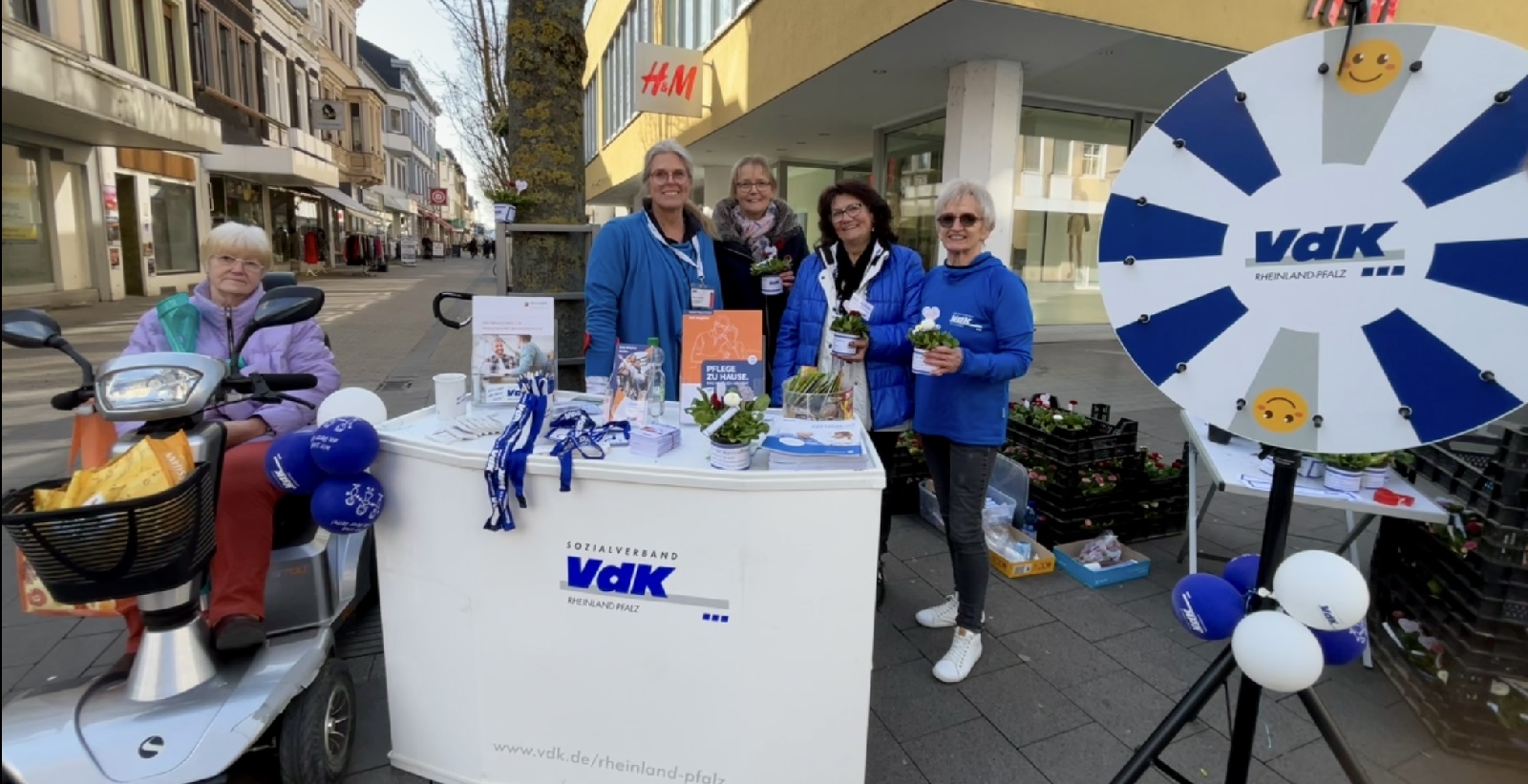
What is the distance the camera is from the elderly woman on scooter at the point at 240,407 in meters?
2.16

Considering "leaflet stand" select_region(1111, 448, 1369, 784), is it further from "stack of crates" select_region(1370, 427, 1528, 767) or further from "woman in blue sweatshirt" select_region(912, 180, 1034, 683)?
"stack of crates" select_region(1370, 427, 1528, 767)

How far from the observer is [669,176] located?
2.97 m

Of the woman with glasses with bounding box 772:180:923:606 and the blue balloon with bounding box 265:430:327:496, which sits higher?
the woman with glasses with bounding box 772:180:923:606

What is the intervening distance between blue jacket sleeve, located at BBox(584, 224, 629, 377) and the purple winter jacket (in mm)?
946

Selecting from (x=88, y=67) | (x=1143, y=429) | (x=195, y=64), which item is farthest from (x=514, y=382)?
(x=195, y=64)

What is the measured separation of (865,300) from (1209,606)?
1590 millimetres

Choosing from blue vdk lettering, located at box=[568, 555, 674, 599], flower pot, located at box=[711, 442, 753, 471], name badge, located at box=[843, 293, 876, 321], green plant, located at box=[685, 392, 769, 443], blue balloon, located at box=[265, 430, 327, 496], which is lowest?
blue vdk lettering, located at box=[568, 555, 674, 599]

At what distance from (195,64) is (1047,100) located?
20863 mm

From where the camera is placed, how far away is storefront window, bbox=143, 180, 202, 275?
17797 millimetres

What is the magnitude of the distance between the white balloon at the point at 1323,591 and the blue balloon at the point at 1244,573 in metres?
0.24

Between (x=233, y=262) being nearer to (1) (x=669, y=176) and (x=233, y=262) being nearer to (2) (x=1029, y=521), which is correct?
(1) (x=669, y=176)

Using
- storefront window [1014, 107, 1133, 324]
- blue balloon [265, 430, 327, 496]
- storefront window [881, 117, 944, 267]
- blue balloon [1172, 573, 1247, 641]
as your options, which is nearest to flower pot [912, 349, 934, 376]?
blue balloon [1172, 573, 1247, 641]

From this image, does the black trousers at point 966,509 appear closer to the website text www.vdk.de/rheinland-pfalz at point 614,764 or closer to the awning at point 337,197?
the website text www.vdk.de/rheinland-pfalz at point 614,764

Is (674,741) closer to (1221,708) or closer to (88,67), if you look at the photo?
(1221,708)
